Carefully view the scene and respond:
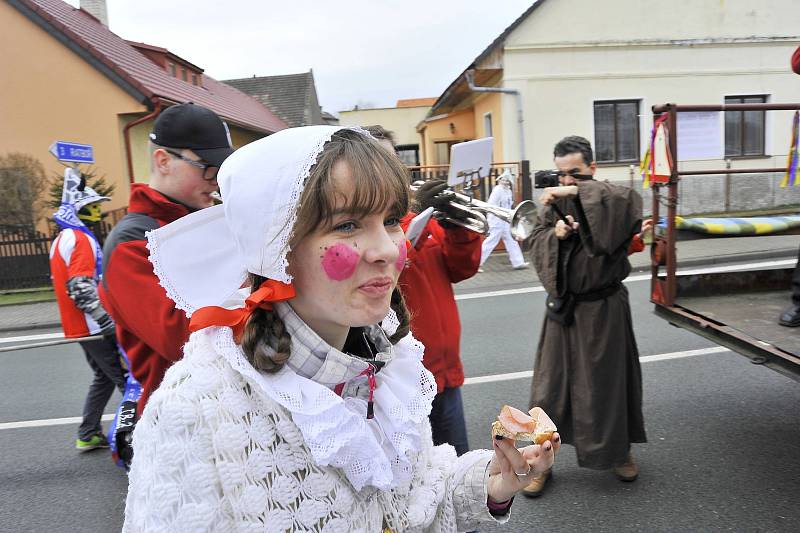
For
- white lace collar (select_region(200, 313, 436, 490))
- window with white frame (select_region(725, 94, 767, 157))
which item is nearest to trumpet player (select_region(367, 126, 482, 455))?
white lace collar (select_region(200, 313, 436, 490))

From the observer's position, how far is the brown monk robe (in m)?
3.32

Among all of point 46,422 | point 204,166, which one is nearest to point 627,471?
point 204,166

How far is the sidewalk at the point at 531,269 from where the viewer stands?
9.72m

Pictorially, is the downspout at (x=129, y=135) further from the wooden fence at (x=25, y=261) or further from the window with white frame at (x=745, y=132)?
the window with white frame at (x=745, y=132)

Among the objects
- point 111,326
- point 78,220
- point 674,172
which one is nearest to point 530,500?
point 674,172

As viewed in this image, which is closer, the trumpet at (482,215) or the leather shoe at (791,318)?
the trumpet at (482,215)

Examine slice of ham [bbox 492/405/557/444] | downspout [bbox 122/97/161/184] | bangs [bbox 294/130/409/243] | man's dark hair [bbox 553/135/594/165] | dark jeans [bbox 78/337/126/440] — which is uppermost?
downspout [bbox 122/97/161/184]

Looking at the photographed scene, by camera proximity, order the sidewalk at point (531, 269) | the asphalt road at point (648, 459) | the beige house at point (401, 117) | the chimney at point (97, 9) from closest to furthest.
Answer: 1. the asphalt road at point (648, 459)
2. the sidewalk at point (531, 269)
3. the chimney at point (97, 9)
4. the beige house at point (401, 117)

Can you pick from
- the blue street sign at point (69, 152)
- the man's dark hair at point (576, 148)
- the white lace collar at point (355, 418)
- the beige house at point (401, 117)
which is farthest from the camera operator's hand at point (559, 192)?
the beige house at point (401, 117)

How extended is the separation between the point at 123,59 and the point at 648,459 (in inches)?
698

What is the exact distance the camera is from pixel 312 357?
1.22 metres

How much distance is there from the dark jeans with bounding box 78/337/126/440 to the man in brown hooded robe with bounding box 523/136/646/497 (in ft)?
10.1

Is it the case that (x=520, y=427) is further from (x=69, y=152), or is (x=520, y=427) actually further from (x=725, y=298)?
(x=69, y=152)

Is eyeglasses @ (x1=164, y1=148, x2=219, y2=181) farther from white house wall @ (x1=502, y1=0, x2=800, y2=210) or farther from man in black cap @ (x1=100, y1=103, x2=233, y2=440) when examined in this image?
white house wall @ (x1=502, y1=0, x2=800, y2=210)
